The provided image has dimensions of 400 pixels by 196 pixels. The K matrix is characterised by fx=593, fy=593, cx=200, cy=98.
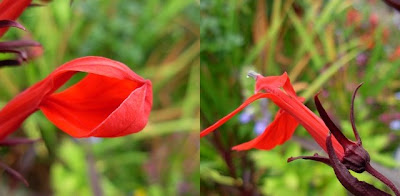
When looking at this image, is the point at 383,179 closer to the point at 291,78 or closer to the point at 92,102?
the point at 92,102

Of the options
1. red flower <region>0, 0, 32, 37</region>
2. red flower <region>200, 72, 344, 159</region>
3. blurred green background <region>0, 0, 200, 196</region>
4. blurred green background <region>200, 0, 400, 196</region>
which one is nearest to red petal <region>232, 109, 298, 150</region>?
red flower <region>200, 72, 344, 159</region>

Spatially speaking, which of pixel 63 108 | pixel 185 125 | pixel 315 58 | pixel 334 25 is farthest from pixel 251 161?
pixel 63 108

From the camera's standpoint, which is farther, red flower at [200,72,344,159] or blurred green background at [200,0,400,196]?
blurred green background at [200,0,400,196]

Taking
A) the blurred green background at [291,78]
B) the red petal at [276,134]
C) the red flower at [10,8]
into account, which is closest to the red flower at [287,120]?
the red petal at [276,134]

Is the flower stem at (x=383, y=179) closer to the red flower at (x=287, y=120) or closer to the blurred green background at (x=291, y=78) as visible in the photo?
the red flower at (x=287, y=120)

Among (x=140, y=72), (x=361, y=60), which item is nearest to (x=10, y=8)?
(x=361, y=60)

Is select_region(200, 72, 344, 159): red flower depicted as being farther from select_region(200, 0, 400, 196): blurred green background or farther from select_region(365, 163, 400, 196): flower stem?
select_region(200, 0, 400, 196): blurred green background

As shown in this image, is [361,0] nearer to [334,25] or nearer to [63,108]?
[334,25]
